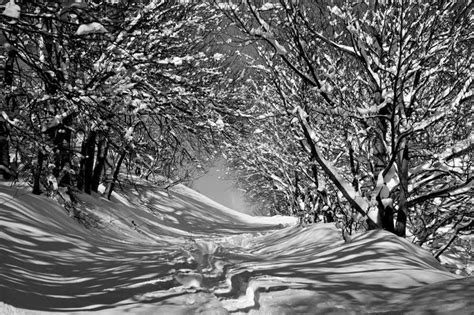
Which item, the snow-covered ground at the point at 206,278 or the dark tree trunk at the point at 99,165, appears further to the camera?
the dark tree trunk at the point at 99,165

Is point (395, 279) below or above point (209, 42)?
below

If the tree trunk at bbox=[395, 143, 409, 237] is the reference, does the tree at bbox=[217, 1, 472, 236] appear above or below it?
above

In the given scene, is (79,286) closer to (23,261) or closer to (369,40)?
(23,261)

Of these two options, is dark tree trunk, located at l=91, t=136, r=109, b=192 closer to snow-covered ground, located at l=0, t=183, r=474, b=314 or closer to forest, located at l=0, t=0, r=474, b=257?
forest, located at l=0, t=0, r=474, b=257

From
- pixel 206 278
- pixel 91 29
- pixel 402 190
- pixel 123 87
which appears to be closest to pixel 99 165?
pixel 123 87

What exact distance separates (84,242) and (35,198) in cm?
178

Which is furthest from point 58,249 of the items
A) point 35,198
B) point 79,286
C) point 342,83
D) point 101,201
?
point 101,201

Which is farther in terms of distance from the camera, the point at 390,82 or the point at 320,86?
the point at 390,82

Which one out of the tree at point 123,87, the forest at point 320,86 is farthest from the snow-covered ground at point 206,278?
the tree at point 123,87

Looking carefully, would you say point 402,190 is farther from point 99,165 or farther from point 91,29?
point 99,165

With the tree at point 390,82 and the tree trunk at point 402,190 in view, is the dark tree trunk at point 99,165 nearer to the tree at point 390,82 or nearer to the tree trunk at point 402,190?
the tree at point 390,82

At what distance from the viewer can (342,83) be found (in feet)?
21.5

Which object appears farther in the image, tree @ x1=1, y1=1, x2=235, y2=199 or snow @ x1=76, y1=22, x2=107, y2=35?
tree @ x1=1, y1=1, x2=235, y2=199

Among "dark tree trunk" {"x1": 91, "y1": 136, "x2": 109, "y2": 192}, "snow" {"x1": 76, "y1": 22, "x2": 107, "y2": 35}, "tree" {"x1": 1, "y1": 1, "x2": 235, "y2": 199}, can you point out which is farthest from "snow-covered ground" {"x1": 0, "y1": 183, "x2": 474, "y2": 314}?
"dark tree trunk" {"x1": 91, "y1": 136, "x2": 109, "y2": 192}
